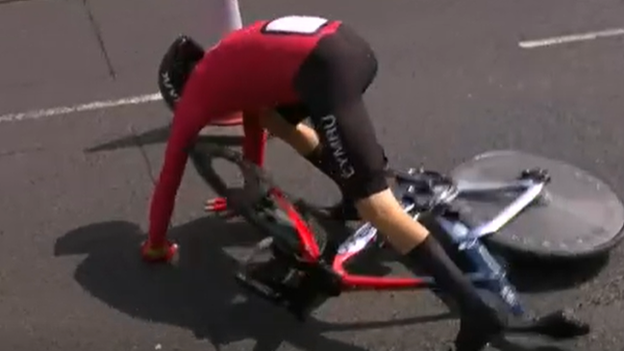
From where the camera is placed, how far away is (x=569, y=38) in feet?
24.5

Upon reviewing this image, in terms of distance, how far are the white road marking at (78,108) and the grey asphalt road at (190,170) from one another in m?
0.07

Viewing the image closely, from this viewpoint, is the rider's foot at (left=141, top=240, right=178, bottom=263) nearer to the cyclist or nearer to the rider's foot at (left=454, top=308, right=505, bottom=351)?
the cyclist

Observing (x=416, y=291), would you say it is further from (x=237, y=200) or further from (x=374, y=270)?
(x=237, y=200)

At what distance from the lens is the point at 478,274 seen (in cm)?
478

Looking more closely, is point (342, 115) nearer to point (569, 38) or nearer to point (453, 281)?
point (453, 281)

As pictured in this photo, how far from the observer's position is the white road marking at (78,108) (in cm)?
698

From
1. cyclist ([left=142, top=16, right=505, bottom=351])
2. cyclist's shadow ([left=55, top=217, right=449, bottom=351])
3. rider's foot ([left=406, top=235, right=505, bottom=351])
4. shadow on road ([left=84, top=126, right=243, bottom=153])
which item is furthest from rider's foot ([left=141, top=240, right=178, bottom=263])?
rider's foot ([left=406, top=235, right=505, bottom=351])

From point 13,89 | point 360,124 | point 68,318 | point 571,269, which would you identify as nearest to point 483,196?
point 571,269

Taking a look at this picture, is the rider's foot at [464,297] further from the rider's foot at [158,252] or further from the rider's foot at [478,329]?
the rider's foot at [158,252]

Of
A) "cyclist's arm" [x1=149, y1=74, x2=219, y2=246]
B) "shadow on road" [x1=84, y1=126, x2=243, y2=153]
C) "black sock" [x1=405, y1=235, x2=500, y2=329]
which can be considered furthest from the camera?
"shadow on road" [x1=84, y1=126, x2=243, y2=153]

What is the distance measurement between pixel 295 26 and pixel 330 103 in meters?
0.41

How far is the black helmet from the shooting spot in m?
5.28

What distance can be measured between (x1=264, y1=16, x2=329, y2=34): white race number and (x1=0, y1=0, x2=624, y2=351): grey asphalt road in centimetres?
128

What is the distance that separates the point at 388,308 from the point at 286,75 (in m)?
1.23
